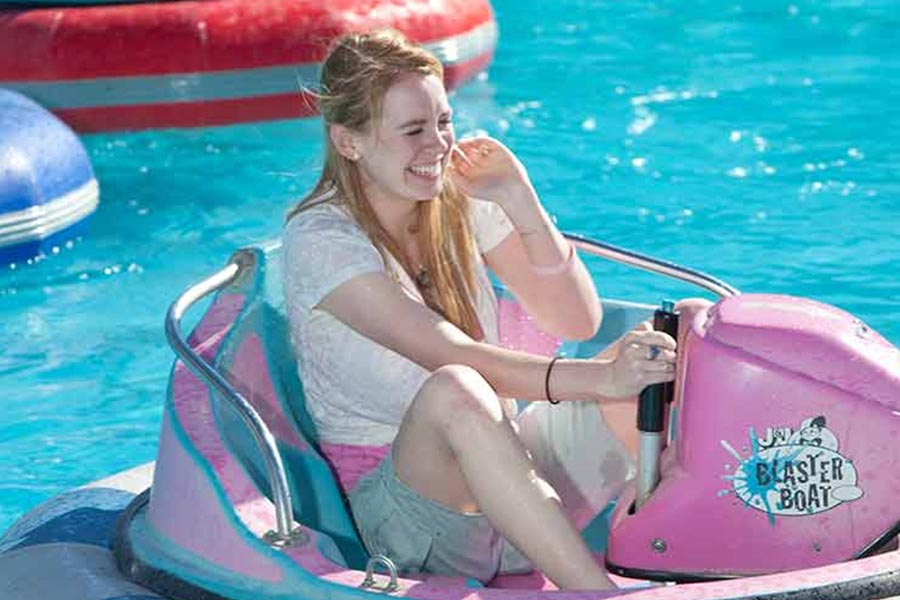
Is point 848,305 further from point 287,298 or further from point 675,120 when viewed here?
point 287,298

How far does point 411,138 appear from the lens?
287 cm

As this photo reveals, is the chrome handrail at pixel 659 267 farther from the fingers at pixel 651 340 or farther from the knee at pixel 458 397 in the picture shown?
the knee at pixel 458 397

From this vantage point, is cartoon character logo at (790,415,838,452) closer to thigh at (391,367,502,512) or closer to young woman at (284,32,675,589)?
young woman at (284,32,675,589)

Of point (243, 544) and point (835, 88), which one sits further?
point (835, 88)

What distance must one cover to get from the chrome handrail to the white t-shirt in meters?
0.42

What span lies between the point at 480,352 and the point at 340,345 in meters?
0.24

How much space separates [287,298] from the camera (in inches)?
116

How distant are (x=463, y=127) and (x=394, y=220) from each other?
3.77m

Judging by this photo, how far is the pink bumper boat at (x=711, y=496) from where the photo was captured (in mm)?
2533

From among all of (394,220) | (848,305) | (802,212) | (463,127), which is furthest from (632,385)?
(463,127)

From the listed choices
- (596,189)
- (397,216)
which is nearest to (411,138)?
(397,216)

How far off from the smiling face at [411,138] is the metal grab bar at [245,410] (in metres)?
0.34

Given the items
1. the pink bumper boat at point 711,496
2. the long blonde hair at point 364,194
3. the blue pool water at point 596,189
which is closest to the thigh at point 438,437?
the pink bumper boat at point 711,496

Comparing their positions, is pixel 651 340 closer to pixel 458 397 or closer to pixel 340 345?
pixel 458 397
